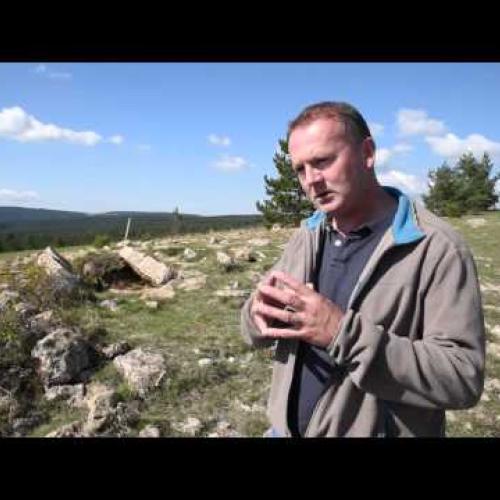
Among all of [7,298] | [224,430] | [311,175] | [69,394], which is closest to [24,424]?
[69,394]

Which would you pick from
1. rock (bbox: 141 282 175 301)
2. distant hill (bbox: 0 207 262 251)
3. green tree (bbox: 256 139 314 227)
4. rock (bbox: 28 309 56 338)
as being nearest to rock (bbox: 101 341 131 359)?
rock (bbox: 28 309 56 338)

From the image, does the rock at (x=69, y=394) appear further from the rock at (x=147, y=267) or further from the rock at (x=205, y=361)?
the rock at (x=147, y=267)

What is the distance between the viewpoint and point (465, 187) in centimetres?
4144

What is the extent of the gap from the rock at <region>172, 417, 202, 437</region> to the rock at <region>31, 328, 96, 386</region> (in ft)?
5.47

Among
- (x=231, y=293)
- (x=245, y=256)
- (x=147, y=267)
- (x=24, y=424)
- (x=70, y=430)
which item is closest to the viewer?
(x=70, y=430)

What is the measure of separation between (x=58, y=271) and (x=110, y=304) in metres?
1.23

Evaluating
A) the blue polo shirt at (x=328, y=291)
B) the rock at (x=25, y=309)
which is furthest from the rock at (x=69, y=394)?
the blue polo shirt at (x=328, y=291)

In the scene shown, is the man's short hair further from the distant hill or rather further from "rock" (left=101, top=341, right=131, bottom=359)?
the distant hill

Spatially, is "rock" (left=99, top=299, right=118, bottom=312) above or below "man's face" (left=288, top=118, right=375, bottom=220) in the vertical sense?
below

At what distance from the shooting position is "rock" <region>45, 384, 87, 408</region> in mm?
5488

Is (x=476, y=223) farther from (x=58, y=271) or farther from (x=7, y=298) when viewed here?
(x=7, y=298)

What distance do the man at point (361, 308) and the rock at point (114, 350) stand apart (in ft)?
15.8
